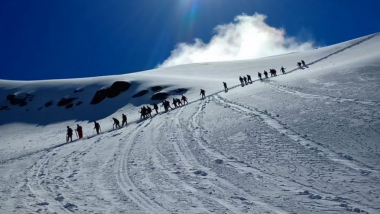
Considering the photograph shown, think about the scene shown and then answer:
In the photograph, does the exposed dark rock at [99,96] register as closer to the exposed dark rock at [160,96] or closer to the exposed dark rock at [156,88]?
the exposed dark rock at [156,88]

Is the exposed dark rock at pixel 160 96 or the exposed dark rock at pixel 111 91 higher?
the exposed dark rock at pixel 111 91

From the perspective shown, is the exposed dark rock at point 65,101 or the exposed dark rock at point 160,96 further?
the exposed dark rock at point 65,101

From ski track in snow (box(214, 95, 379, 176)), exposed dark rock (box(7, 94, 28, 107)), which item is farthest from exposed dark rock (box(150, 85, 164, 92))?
ski track in snow (box(214, 95, 379, 176))

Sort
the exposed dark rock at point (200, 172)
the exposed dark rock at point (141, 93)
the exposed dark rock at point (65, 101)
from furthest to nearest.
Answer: the exposed dark rock at point (65, 101)
the exposed dark rock at point (141, 93)
the exposed dark rock at point (200, 172)

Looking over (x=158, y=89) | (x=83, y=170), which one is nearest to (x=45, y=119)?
(x=158, y=89)

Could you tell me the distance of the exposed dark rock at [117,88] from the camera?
63.4 metres

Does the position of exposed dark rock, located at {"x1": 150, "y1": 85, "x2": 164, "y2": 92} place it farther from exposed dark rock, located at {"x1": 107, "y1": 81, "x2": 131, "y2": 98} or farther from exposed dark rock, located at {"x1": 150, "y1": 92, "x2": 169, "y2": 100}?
exposed dark rock, located at {"x1": 107, "y1": 81, "x2": 131, "y2": 98}

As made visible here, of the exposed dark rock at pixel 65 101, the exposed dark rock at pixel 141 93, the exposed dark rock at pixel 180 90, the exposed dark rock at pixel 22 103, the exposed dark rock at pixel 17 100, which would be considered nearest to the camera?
the exposed dark rock at pixel 180 90

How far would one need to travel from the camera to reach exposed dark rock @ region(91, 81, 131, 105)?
63.0 meters

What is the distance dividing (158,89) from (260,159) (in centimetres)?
4973

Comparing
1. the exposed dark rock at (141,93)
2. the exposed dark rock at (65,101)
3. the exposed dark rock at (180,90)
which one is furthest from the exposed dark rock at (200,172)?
the exposed dark rock at (65,101)

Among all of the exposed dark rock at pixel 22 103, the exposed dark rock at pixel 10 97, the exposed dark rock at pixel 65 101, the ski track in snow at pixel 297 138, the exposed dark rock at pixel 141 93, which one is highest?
the exposed dark rock at pixel 10 97

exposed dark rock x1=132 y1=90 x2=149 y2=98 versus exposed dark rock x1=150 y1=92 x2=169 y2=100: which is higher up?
exposed dark rock x1=132 y1=90 x2=149 y2=98

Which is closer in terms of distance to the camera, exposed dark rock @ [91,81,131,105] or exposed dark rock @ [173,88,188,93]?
exposed dark rock @ [173,88,188,93]
